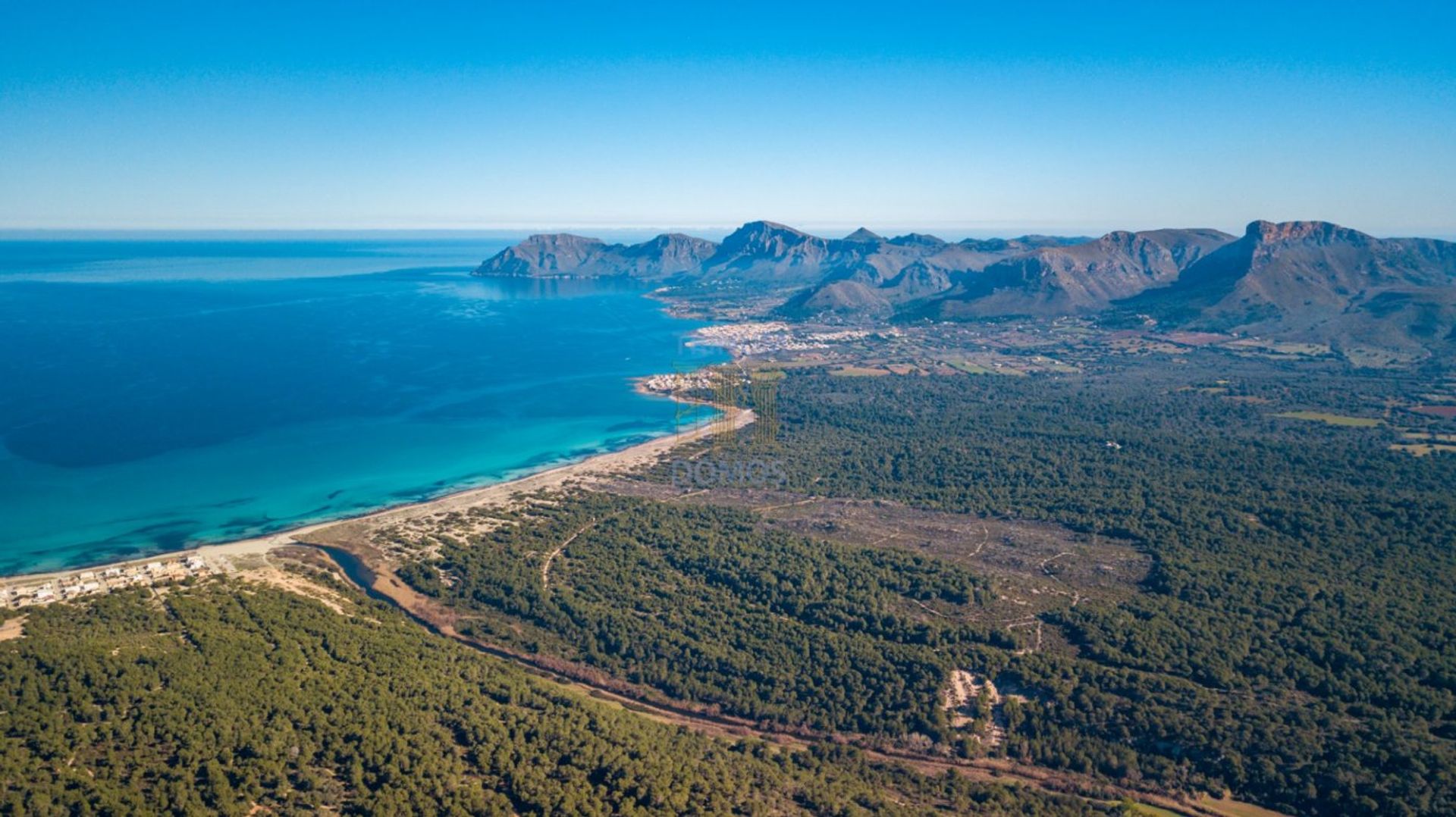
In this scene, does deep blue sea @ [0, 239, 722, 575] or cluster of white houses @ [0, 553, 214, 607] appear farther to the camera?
deep blue sea @ [0, 239, 722, 575]

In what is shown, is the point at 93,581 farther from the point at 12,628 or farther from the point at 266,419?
the point at 266,419

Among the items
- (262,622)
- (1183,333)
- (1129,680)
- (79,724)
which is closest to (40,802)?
→ (79,724)

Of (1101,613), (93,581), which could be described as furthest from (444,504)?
(1101,613)

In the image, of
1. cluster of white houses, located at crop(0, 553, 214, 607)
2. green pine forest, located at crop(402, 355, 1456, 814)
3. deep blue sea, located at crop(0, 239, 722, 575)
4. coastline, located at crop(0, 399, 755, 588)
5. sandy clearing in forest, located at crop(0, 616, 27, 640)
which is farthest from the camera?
deep blue sea, located at crop(0, 239, 722, 575)

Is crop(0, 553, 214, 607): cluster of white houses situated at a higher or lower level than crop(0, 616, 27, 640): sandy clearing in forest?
lower

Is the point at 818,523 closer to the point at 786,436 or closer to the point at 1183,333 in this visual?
the point at 786,436

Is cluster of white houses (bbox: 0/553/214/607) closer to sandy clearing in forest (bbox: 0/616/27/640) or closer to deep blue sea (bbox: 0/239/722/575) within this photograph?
sandy clearing in forest (bbox: 0/616/27/640)

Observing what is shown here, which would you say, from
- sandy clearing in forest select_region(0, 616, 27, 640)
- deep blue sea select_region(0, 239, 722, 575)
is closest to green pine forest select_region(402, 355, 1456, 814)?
sandy clearing in forest select_region(0, 616, 27, 640)

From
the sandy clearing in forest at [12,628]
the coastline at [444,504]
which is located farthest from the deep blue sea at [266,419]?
the sandy clearing in forest at [12,628]
